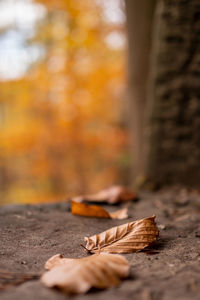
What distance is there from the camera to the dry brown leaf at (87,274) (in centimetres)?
61

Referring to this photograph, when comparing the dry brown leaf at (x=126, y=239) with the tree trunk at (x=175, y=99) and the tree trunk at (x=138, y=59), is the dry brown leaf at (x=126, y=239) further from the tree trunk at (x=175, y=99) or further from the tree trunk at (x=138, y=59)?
the tree trunk at (x=138, y=59)

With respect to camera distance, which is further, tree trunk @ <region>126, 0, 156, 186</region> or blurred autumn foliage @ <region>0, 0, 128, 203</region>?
blurred autumn foliage @ <region>0, 0, 128, 203</region>

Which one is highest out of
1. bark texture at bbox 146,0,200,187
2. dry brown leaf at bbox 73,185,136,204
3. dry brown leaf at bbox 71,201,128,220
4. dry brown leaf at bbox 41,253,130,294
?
bark texture at bbox 146,0,200,187

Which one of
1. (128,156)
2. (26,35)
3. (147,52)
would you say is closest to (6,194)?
(128,156)

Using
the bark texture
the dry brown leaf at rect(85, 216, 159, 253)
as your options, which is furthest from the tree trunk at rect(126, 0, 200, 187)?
the dry brown leaf at rect(85, 216, 159, 253)

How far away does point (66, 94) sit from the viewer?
609 centimetres

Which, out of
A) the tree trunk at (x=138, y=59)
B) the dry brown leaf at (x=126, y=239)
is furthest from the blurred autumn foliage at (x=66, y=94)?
the dry brown leaf at (x=126, y=239)

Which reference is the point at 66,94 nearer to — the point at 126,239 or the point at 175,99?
the point at 175,99

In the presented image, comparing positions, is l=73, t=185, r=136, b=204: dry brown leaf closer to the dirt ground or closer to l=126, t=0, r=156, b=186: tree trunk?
the dirt ground

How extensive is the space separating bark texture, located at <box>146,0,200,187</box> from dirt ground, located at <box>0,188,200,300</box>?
570 mm

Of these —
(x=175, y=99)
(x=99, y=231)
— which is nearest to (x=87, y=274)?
(x=99, y=231)

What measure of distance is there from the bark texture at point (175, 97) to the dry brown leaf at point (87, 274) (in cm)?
163

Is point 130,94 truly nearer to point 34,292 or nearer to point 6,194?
point 34,292

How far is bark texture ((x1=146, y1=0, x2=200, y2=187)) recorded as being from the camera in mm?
2016
